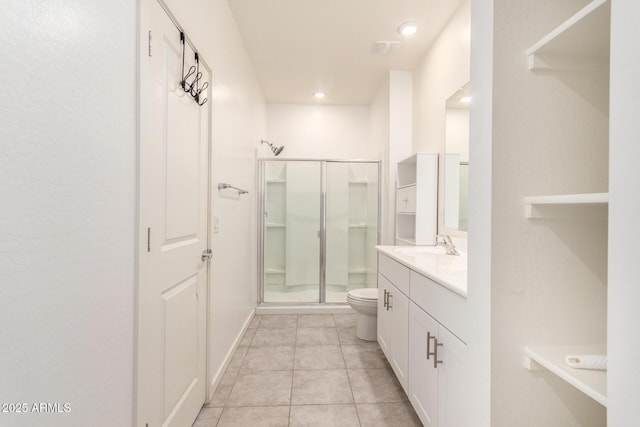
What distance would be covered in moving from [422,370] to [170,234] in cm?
136

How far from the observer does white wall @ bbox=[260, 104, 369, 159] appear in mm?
4301

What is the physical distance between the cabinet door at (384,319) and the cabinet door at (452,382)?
0.80m

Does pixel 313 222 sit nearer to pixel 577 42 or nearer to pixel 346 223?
pixel 346 223

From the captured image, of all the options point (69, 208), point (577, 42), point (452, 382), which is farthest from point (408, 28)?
Result: point (69, 208)

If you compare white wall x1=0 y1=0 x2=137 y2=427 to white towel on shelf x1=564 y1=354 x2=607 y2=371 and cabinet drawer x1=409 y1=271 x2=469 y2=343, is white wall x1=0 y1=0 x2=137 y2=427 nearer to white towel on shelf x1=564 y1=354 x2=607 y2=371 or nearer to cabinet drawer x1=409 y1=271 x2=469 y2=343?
cabinet drawer x1=409 y1=271 x2=469 y2=343

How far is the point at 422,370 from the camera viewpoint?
1534 mm

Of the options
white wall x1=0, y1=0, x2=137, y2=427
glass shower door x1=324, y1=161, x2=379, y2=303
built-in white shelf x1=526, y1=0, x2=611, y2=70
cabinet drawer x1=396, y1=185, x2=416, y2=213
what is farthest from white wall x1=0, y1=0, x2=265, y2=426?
glass shower door x1=324, y1=161, x2=379, y2=303

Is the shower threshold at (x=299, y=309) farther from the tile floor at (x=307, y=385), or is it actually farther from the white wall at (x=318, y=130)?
the white wall at (x=318, y=130)

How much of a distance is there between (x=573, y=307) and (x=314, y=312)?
2.89 meters

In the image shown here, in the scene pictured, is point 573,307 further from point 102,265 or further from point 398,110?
point 398,110

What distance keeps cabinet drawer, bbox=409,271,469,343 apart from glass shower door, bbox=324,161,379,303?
207cm

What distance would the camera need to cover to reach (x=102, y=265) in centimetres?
90

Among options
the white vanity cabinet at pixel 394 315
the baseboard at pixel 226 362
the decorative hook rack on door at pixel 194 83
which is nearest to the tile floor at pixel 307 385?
the baseboard at pixel 226 362

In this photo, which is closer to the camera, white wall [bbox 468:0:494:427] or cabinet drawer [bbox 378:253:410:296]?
white wall [bbox 468:0:494:427]
